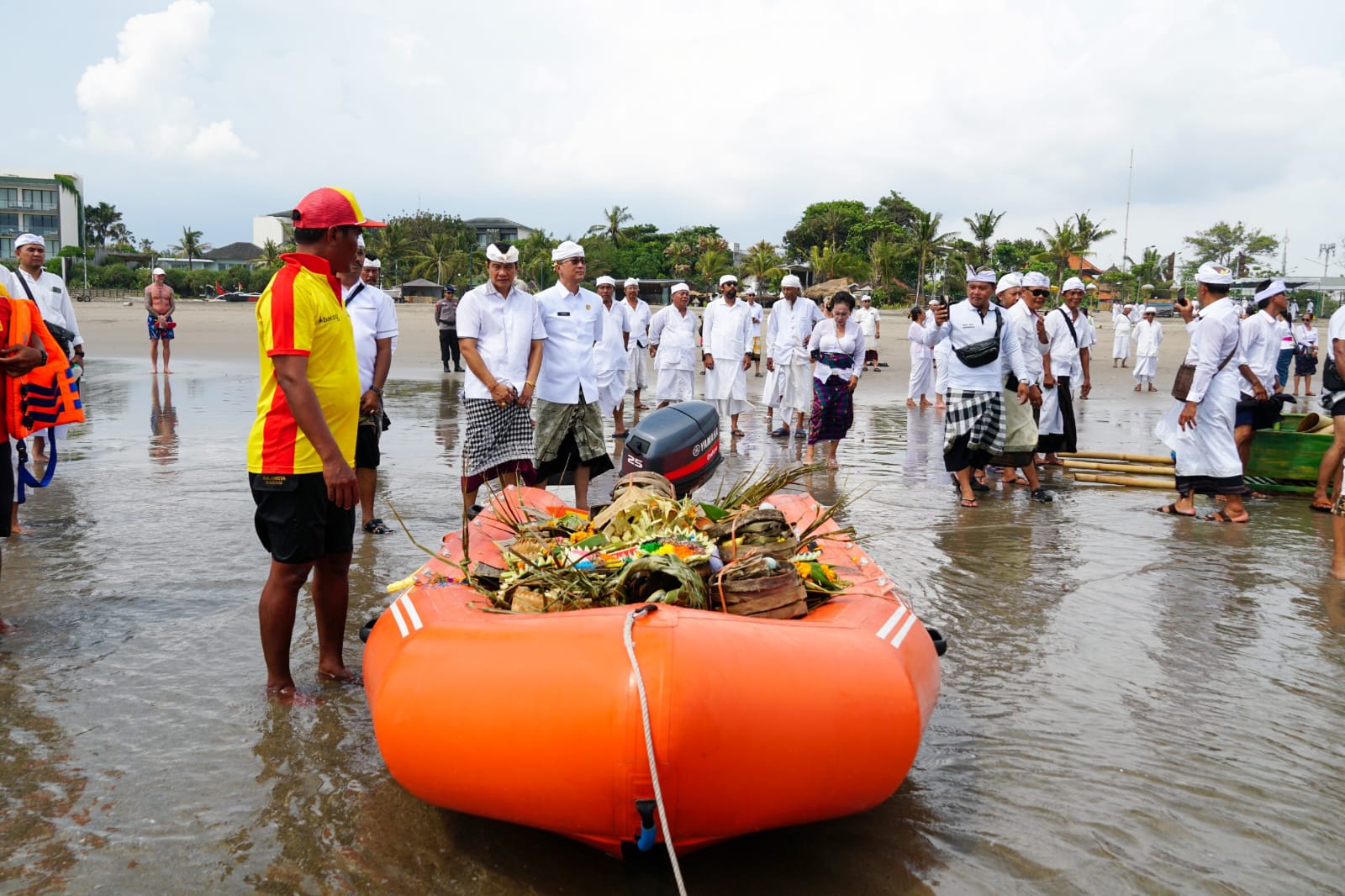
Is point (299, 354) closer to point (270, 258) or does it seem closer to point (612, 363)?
point (612, 363)

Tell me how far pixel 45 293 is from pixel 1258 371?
9352mm

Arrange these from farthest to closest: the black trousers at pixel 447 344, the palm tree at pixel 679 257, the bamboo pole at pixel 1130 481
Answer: the palm tree at pixel 679 257 → the black trousers at pixel 447 344 → the bamboo pole at pixel 1130 481

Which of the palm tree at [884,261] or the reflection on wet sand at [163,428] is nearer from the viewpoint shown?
the reflection on wet sand at [163,428]

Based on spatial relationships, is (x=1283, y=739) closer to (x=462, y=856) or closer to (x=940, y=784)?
(x=940, y=784)

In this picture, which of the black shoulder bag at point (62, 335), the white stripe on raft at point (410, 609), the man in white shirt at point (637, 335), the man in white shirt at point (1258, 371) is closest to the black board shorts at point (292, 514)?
the white stripe on raft at point (410, 609)

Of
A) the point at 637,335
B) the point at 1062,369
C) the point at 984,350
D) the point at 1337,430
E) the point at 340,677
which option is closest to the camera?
the point at 340,677

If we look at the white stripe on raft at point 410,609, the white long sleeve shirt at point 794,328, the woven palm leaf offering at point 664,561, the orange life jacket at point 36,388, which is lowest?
the white stripe on raft at point 410,609

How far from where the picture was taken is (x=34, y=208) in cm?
7319

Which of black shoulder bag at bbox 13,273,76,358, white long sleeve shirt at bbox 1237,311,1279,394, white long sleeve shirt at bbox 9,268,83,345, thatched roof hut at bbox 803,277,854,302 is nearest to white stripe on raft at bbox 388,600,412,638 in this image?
black shoulder bag at bbox 13,273,76,358

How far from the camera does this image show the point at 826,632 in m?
2.86

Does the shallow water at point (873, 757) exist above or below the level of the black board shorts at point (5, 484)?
below

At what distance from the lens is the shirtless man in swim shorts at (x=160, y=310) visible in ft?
52.6

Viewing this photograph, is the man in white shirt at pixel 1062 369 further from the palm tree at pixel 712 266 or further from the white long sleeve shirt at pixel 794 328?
the palm tree at pixel 712 266

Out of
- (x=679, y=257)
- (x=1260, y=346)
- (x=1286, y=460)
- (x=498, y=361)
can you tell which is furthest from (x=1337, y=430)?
(x=679, y=257)
